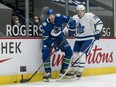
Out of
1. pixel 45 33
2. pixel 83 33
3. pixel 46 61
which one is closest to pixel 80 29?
pixel 83 33

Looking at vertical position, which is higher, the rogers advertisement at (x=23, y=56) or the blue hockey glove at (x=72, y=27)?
the blue hockey glove at (x=72, y=27)

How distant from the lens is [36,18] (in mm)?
9977

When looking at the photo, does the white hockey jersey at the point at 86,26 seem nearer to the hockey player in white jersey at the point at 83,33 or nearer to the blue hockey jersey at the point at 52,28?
the hockey player in white jersey at the point at 83,33

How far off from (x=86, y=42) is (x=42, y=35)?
97 centimetres

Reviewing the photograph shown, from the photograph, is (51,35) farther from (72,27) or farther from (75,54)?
(75,54)

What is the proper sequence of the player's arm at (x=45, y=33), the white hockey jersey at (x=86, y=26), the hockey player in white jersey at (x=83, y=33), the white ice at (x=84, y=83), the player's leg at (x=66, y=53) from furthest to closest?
the white hockey jersey at (x=86, y=26) < the hockey player in white jersey at (x=83, y=33) < the player's leg at (x=66, y=53) < the player's arm at (x=45, y=33) < the white ice at (x=84, y=83)

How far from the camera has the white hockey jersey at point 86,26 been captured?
9.89m

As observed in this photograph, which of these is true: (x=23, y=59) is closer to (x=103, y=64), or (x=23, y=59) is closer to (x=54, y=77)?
(x=54, y=77)

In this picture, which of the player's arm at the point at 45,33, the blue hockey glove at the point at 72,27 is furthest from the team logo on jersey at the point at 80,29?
the player's arm at the point at 45,33

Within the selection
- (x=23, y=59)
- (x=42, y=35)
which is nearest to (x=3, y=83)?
(x=23, y=59)

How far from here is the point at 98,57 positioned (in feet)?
36.8

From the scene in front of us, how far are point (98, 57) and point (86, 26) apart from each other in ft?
4.93

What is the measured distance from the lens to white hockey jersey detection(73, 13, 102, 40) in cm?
989

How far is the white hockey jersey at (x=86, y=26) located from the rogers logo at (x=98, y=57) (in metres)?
1.05
